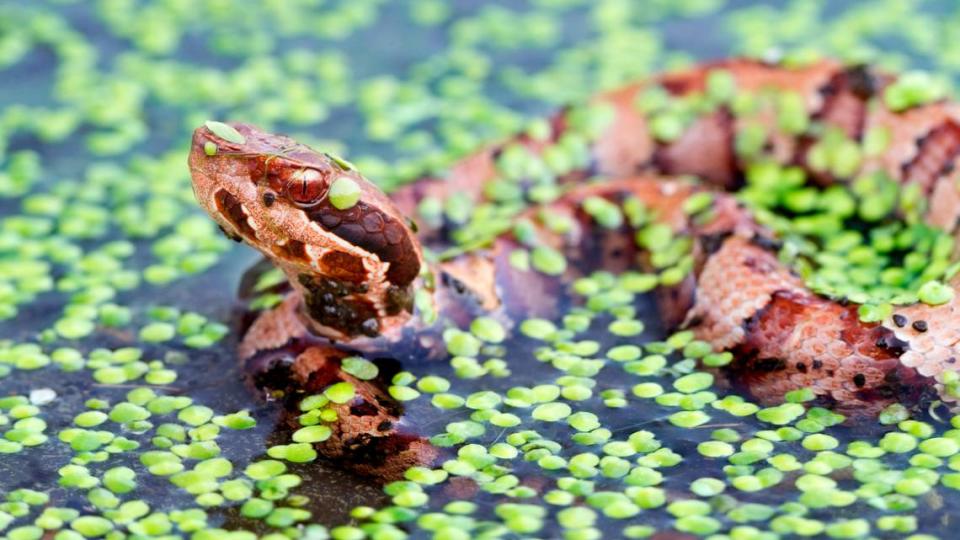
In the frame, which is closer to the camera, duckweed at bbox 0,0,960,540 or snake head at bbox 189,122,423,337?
duckweed at bbox 0,0,960,540

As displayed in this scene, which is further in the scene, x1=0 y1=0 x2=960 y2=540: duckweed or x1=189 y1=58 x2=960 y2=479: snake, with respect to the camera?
x1=189 y1=58 x2=960 y2=479: snake

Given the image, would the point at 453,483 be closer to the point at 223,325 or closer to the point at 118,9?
the point at 223,325

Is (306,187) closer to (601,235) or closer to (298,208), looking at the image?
(298,208)

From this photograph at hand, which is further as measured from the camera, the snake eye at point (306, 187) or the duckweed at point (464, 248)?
the snake eye at point (306, 187)

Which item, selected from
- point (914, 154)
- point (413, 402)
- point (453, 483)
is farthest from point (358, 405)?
point (914, 154)

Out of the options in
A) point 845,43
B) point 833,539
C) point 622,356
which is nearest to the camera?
point 833,539

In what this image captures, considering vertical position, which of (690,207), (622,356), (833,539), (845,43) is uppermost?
(845,43)

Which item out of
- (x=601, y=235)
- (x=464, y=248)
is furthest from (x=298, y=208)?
(x=601, y=235)
